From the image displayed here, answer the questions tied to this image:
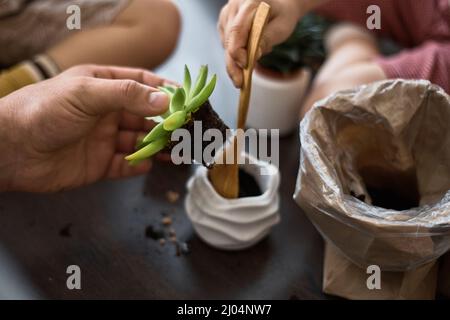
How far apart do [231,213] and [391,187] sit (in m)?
0.23

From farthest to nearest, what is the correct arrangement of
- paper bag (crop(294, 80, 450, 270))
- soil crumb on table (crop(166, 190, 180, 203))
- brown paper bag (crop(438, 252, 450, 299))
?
1. soil crumb on table (crop(166, 190, 180, 203))
2. brown paper bag (crop(438, 252, 450, 299))
3. paper bag (crop(294, 80, 450, 270))

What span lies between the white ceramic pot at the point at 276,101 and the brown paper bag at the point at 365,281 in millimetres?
269

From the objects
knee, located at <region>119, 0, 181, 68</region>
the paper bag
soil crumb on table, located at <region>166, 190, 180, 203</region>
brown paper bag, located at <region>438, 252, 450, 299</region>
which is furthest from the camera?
knee, located at <region>119, 0, 181, 68</region>

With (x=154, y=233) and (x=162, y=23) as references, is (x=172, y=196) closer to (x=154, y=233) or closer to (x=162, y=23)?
(x=154, y=233)

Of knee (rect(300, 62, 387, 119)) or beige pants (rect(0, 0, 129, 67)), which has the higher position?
beige pants (rect(0, 0, 129, 67))

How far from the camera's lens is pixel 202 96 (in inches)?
22.4

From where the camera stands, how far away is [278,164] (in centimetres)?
85

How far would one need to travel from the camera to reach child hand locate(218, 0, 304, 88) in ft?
1.98

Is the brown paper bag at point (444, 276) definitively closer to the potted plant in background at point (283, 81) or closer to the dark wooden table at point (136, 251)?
the dark wooden table at point (136, 251)

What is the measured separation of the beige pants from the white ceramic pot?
279mm

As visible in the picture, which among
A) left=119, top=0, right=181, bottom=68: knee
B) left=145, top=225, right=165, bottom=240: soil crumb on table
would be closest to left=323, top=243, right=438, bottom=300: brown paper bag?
left=145, top=225, right=165, bottom=240: soil crumb on table

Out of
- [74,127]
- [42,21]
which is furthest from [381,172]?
[42,21]

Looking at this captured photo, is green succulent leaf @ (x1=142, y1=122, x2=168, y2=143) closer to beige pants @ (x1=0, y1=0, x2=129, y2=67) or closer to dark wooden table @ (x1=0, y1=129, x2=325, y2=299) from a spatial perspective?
dark wooden table @ (x1=0, y1=129, x2=325, y2=299)

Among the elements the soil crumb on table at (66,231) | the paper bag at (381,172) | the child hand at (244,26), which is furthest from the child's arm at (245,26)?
the soil crumb on table at (66,231)
